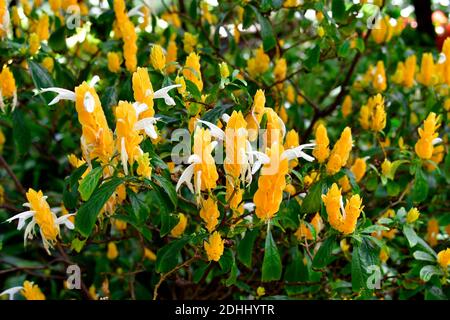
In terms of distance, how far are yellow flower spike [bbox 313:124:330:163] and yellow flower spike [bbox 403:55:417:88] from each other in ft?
2.40

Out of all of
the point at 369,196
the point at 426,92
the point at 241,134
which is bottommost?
the point at 241,134

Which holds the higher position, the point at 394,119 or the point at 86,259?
the point at 394,119

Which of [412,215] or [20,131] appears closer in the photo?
[412,215]

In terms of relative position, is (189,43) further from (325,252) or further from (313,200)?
(325,252)

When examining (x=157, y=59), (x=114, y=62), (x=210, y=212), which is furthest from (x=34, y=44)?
(x=210, y=212)

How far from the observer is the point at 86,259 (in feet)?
7.09

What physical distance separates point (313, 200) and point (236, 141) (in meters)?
0.32

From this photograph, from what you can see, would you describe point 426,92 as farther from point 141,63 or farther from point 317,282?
point 141,63

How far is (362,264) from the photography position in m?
1.23

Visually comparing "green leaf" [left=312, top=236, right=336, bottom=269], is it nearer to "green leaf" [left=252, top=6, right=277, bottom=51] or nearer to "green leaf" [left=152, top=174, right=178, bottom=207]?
"green leaf" [left=152, top=174, right=178, bottom=207]

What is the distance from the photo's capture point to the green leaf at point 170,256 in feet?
4.15

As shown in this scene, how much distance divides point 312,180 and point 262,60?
578 millimetres

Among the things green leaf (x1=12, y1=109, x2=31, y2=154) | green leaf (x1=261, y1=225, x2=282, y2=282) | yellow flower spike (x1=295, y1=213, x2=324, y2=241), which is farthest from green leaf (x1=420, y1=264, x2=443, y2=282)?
green leaf (x1=12, y1=109, x2=31, y2=154)

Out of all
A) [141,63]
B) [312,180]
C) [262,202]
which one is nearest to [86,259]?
[141,63]
